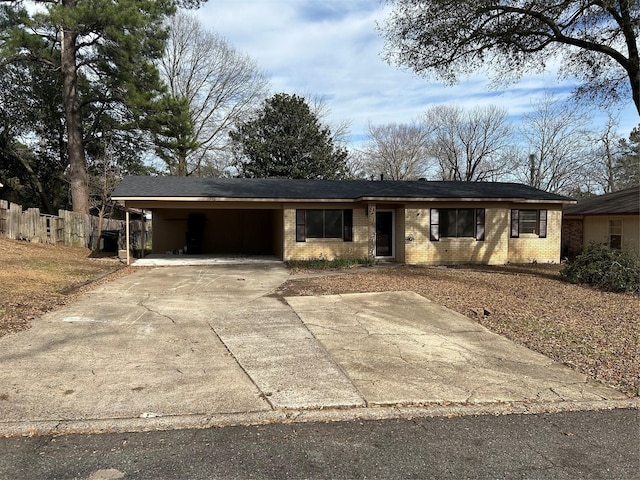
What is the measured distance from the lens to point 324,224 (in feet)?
53.8

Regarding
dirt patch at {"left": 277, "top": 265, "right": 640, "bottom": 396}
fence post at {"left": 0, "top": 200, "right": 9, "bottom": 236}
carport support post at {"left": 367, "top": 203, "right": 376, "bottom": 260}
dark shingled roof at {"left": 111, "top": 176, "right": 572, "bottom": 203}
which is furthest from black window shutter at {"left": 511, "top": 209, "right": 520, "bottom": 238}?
fence post at {"left": 0, "top": 200, "right": 9, "bottom": 236}

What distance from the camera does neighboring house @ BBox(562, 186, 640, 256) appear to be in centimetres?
1681

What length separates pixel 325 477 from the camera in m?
2.78

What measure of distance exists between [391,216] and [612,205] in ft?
31.2

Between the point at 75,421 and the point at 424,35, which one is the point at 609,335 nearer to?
the point at 75,421

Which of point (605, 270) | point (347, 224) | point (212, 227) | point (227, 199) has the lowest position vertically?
point (605, 270)

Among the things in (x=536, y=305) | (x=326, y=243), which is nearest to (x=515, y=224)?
(x=326, y=243)

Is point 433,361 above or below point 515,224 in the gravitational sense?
→ below

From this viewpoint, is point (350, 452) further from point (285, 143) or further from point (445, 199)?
point (285, 143)

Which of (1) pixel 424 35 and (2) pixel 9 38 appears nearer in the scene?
(1) pixel 424 35

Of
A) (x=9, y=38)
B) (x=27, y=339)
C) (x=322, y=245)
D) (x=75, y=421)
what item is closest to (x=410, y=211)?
(x=322, y=245)

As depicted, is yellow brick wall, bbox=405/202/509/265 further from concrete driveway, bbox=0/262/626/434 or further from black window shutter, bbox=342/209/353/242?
concrete driveway, bbox=0/262/626/434

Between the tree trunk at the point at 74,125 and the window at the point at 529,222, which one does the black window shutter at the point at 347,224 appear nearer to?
the window at the point at 529,222

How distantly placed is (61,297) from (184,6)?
16.7 m
